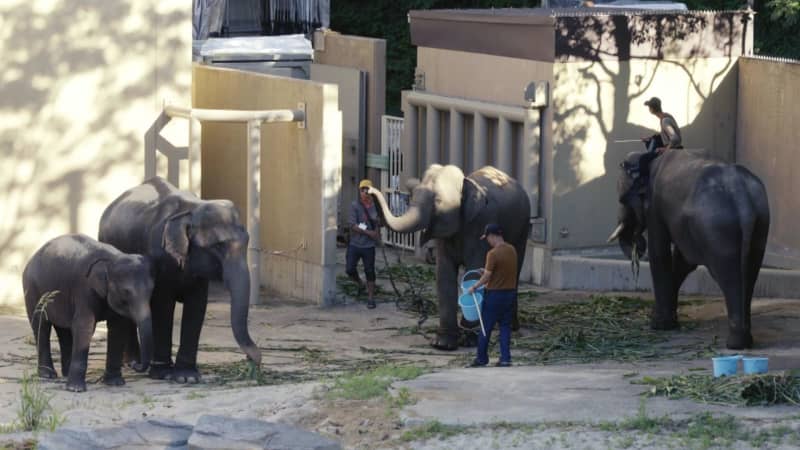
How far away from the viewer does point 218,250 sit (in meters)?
14.7

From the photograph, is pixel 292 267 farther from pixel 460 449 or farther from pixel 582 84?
pixel 460 449

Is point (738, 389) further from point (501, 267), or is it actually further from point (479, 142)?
point (479, 142)

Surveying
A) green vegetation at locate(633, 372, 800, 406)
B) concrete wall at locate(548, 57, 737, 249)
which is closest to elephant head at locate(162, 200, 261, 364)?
green vegetation at locate(633, 372, 800, 406)

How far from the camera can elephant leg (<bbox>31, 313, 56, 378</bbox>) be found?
14789mm

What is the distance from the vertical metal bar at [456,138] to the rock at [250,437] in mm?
11082

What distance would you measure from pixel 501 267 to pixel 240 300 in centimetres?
219

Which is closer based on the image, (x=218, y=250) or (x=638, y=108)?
(x=218, y=250)

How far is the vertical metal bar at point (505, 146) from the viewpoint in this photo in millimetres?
21234

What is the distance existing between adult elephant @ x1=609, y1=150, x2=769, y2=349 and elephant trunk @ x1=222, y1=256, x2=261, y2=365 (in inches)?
170

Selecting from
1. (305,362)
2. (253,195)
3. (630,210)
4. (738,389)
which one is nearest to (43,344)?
(305,362)

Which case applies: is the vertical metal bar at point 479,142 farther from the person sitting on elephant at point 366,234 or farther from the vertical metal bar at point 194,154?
the vertical metal bar at point 194,154

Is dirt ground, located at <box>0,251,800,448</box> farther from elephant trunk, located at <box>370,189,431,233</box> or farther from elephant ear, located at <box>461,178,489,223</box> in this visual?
elephant ear, located at <box>461,178,489,223</box>

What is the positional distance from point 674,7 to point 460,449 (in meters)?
14.2

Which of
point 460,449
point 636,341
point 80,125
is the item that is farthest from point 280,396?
point 80,125
